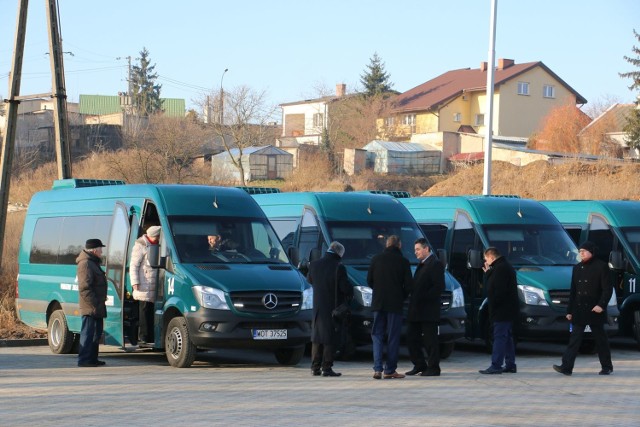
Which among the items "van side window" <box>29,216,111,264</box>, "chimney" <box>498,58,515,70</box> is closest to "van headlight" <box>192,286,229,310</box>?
"van side window" <box>29,216,111,264</box>

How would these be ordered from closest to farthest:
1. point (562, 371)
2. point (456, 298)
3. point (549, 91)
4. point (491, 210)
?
point (562, 371) < point (456, 298) < point (491, 210) < point (549, 91)

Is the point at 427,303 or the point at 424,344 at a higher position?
the point at 427,303

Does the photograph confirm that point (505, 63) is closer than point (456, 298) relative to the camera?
No

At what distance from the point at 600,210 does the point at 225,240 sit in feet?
25.3

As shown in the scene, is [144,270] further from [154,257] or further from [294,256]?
[294,256]

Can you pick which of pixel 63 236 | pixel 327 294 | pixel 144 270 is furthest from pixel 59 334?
pixel 327 294

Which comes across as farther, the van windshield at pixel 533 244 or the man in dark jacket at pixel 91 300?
the van windshield at pixel 533 244

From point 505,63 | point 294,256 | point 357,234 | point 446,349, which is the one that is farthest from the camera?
point 505,63

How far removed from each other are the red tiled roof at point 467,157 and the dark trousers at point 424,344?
62493 millimetres

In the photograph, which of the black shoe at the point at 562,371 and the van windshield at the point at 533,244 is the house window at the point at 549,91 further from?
the black shoe at the point at 562,371

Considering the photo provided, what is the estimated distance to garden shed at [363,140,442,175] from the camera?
3152 inches

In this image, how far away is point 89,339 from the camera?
1557 cm

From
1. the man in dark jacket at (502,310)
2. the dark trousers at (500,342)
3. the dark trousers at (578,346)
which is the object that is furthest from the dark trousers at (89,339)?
the dark trousers at (578,346)

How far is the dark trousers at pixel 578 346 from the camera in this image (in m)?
14.8
